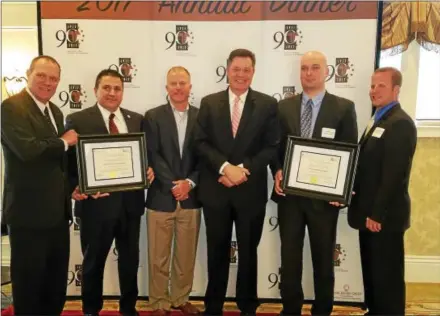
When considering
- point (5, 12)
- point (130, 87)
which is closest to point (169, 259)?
point (130, 87)

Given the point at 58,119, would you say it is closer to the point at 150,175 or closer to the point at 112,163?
the point at 112,163

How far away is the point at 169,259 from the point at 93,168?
3.02ft

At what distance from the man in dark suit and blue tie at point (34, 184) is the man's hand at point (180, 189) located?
2.40 ft

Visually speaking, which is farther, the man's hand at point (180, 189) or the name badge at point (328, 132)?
the man's hand at point (180, 189)

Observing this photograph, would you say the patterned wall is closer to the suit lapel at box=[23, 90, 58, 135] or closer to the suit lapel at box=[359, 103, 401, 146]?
the suit lapel at box=[359, 103, 401, 146]

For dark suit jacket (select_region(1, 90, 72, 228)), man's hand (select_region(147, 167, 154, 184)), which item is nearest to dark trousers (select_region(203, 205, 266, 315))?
man's hand (select_region(147, 167, 154, 184))

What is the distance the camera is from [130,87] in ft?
11.3

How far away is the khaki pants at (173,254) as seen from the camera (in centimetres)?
320

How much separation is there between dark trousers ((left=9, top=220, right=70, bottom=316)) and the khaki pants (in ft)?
2.09

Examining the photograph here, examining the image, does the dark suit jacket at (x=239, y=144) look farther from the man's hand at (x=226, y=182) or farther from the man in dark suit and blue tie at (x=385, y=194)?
the man in dark suit and blue tie at (x=385, y=194)

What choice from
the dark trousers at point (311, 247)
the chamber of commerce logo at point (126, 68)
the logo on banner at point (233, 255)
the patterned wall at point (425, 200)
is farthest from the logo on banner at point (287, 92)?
the patterned wall at point (425, 200)

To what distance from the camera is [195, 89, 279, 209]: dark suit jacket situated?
2.95 metres

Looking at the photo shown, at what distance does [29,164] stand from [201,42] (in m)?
1.57

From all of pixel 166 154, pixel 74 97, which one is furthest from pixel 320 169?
pixel 74 97
